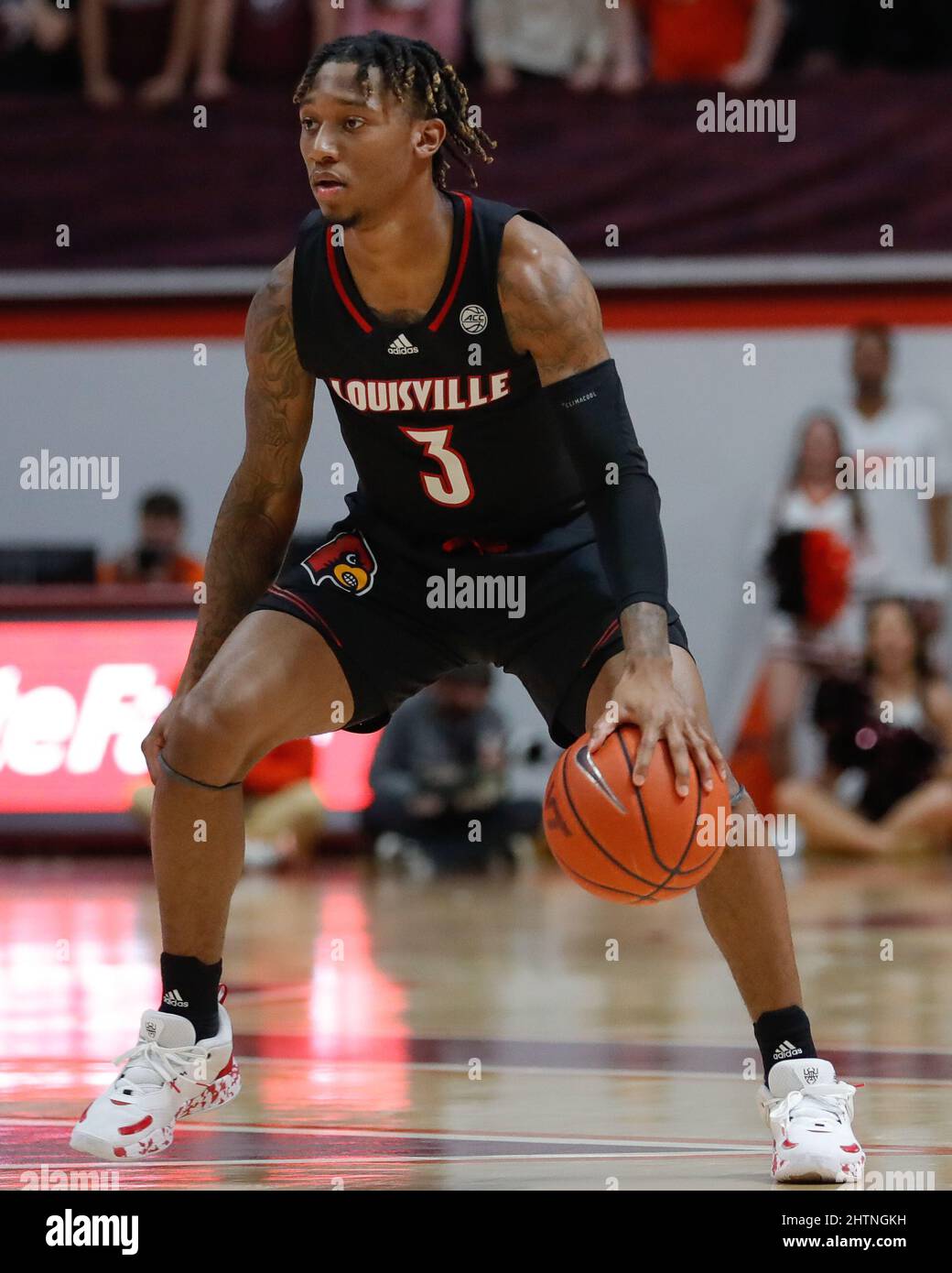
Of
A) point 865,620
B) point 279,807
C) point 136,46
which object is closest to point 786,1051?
point 279,807

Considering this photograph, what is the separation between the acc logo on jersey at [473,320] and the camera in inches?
143

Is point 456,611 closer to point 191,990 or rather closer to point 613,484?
point 613,484

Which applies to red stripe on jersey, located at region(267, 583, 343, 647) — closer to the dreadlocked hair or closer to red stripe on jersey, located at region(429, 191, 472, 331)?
red stripe on jersey, located at region(429, 191, 472, 331)

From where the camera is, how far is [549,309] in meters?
3.54

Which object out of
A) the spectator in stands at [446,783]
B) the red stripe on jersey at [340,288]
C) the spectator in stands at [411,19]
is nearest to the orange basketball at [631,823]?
the red stripe on jersey at [340,288]

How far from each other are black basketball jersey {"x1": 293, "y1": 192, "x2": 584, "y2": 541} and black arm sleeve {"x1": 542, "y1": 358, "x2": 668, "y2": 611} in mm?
184

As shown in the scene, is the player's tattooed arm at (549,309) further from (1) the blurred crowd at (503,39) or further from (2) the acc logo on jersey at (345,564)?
(1) the blurred crowd at (503,39)

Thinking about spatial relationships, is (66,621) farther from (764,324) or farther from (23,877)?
(764,324)

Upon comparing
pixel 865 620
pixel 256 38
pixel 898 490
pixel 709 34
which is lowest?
pixel 865 620

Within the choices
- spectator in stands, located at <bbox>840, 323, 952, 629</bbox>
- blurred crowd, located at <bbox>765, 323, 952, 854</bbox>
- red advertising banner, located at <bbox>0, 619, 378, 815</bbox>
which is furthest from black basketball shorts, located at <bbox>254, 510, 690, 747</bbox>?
spectator in stands, located at <bbox>840, 323, 952, 629</bbox>

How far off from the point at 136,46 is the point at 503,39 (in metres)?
1.97

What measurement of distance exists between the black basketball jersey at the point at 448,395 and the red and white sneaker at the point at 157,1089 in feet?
3.34

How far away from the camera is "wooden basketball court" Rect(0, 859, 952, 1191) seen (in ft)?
11.2

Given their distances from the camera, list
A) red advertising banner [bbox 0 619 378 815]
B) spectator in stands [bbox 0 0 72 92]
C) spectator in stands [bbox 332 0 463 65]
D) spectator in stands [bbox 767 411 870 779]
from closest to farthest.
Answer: red advertising banner [bbox 0 619 378 815] → spectator in stands [bbox 767 411 870 779] → spectator in stands [bbox 332 0 463 65] → spectator in stands [bbox 0 0 72 92]
